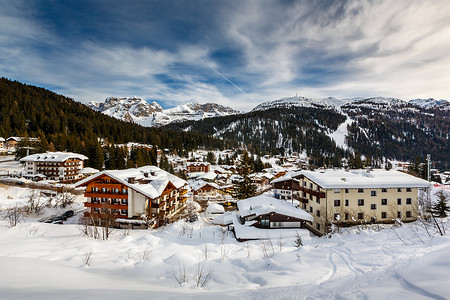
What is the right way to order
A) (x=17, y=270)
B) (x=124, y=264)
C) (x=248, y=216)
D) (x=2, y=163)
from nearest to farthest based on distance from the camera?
(x=17, y=270)
(x=124, y=264)
(x=248, y=216)
(x=2, y=163)

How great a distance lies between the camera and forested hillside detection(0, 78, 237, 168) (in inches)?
3243

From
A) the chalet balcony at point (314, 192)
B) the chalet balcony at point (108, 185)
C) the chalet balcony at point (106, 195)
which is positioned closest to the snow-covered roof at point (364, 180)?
the chalet balcony at point (314, 192)

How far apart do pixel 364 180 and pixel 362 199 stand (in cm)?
256

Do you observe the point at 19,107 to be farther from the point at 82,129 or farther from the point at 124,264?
the point at 124,264

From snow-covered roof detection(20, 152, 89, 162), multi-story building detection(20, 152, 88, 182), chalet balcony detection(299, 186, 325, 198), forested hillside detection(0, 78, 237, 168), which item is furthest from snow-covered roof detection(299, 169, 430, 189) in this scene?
forested hillside detection(0, 78, 237, 168)

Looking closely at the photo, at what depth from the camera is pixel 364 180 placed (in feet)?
93.4

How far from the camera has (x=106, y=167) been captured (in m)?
77.6

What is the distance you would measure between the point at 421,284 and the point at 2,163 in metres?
98.4

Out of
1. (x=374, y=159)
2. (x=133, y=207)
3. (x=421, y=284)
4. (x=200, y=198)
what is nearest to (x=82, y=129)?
(x=200, y=198)

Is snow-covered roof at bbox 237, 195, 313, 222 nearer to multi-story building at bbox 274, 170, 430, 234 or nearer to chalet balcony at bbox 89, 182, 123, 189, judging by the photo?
multi-story building at bbox 274, 170, 430, 234

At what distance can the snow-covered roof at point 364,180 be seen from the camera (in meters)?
27.4

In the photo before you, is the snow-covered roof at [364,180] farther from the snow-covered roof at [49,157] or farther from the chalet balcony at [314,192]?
the snow-covered roof at [49,157]

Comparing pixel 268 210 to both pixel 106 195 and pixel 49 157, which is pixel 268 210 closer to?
pixel 106 195

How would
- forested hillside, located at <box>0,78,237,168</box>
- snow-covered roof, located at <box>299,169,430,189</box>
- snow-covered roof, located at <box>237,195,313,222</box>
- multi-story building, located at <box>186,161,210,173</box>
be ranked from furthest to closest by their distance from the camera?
multi-story building, located at <box>186,161,210,173</box>
forested hillside, located at <box>0,78,237,168</box>
snow-covered roof, located at <box>299,169,430,189</box>
snow-covered roof, located at <box>237,195,313,222</box>
